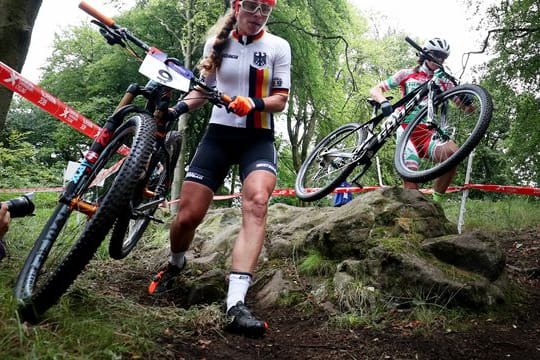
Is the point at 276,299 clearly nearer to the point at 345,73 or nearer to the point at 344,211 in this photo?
the point at 344,211

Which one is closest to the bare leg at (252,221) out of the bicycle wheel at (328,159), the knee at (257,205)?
the knee at (257,205)

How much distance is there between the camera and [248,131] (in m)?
3.27

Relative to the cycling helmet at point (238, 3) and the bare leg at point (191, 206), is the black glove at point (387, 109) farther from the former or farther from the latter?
the bare leg at point (191, 206)

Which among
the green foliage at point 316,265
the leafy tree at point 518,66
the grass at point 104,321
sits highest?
the leafy tree at point 518,66

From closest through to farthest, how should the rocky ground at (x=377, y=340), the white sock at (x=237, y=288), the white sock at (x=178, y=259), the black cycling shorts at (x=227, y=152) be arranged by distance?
the rocky ground at (x=377, y=340)
the white sock at (x=237, y=288)
the black cycling shorts at (x=227, y=152)
the white sock at (x=178, y=259)

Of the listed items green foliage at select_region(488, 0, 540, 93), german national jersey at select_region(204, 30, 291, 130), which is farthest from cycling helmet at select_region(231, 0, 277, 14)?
green foliage at select_region(488, 0, 540, 93)

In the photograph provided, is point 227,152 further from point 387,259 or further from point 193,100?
Result: point 387,259

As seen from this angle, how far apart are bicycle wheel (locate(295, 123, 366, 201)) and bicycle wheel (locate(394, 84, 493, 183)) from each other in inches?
32.8

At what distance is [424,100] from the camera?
4.57 meters

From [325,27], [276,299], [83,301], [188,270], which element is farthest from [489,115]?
[325,27]

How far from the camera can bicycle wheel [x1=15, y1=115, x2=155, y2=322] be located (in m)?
2.02

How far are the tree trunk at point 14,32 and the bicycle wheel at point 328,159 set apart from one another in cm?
318

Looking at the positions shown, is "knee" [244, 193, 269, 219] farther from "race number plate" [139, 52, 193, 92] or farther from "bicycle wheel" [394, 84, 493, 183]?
"bicycle wheel" [394, 84, 493, 183]

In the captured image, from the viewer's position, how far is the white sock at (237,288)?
2.72 meters
